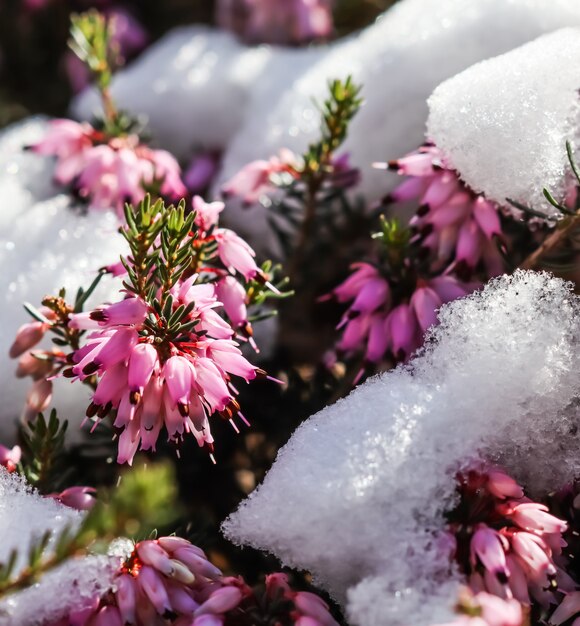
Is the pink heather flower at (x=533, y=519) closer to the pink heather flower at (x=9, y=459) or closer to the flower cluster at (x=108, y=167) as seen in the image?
the pink heather flower at (x=9, y=459)

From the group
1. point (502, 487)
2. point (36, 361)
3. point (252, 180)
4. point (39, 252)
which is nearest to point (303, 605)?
point (502, 487)

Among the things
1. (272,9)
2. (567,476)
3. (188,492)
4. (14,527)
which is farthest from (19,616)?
(272,9)

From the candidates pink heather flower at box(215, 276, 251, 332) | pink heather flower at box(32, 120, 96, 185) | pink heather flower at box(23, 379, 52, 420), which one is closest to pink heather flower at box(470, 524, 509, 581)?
pink heather flower at box(215, 276, 251, 332)

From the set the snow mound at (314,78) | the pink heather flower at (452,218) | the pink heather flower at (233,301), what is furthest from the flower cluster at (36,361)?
the snow mound at (314,78)

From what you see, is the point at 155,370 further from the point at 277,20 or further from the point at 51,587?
the point at 277,20

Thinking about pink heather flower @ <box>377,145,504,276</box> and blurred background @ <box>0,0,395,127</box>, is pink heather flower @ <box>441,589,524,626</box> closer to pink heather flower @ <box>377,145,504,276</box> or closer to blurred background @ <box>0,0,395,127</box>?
pink heather flower @ <box>377,145,504,276</box>

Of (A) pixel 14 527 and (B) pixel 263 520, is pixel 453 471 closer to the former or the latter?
(B) pixel 263 520
